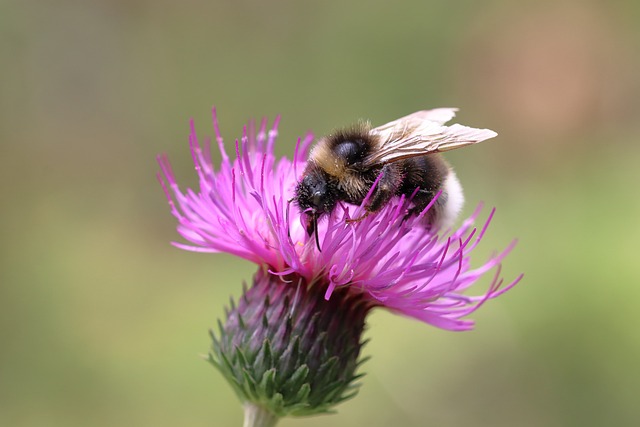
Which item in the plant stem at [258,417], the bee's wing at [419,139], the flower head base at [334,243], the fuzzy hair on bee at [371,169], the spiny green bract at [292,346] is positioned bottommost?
the plant stem at [258,417]

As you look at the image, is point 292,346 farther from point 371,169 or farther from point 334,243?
point 371,169

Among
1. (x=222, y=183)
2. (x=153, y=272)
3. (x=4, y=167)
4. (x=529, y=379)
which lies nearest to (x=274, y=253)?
(x=222, y=183)

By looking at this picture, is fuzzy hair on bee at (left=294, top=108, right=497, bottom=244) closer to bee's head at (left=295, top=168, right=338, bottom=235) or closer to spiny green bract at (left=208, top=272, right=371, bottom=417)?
bee's head at (left=295, top=168, right=338, bottom=235)

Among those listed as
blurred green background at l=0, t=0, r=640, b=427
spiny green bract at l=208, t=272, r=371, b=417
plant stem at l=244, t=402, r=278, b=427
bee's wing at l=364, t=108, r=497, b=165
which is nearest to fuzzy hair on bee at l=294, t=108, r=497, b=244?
bee's wing at l=364, t=108, r=497, b=165

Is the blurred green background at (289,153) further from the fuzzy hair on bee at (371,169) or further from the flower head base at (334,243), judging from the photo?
the fuzzy hair on bee at (371,169)

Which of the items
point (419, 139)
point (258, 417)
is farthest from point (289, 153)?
point (419, 139)

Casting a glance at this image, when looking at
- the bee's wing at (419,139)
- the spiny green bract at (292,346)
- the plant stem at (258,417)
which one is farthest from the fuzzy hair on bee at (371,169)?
the plant stem at (258,417)
